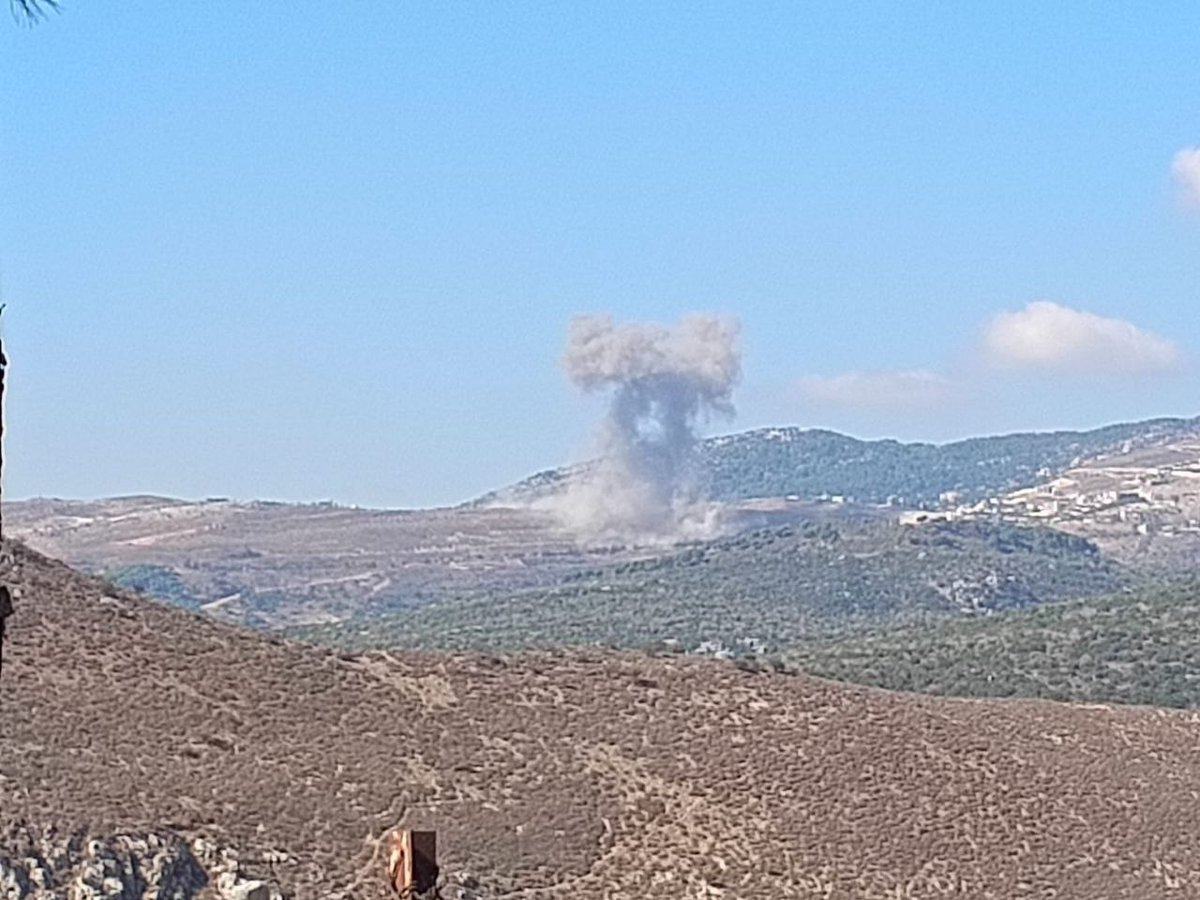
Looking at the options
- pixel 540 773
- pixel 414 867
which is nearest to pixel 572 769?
pixel 540 773

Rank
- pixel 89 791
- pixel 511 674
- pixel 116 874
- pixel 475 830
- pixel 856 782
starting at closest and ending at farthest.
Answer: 1. pixel 116 874
2. pixel 89 791
3. pixel 475 830
4. pixel 856 782
5. pixel 511 674

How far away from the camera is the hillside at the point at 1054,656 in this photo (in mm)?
116438

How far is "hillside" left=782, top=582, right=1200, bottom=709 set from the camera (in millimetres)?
116438

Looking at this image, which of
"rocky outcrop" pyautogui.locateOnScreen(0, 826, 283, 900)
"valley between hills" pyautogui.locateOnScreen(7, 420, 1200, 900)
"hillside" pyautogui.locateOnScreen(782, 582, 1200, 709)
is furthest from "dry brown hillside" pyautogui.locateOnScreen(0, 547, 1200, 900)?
"hillside" pyautogui.locateOnScreen(782, 582, 1200, 709)

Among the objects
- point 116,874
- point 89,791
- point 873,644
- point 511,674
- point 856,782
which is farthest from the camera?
point 873,644

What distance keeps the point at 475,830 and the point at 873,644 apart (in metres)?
90.8

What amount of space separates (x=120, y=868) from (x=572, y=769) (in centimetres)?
1768

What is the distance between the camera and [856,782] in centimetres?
7156

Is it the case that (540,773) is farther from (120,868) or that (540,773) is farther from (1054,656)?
(1054,656)

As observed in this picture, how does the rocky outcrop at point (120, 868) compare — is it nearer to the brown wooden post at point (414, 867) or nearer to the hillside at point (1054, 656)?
the brown wooden post at point (414, 867)

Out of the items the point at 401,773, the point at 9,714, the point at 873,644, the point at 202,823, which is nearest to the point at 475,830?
the point at 401,773

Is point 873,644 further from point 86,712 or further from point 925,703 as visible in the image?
point 86,712

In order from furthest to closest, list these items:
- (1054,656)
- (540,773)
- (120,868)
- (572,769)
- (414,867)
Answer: (1054,656), (572,769), (540,773), (120,868), (414,867)

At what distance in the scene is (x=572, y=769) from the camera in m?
69.6
